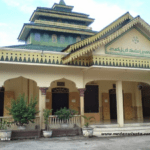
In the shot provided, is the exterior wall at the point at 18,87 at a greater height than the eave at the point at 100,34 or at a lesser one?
lesser

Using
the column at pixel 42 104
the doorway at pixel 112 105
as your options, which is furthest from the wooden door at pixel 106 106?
the column at pixel 42 104

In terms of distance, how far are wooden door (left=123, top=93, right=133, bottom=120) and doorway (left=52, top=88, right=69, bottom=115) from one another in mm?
4760

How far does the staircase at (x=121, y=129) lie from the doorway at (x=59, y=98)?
282 centimetres

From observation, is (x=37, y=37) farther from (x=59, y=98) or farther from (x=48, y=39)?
(x=59, y=98)

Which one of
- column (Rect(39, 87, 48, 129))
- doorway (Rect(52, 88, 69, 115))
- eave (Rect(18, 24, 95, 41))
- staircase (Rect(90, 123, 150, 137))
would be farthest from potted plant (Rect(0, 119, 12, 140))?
eave (Rect(18, 24, 95, 41))

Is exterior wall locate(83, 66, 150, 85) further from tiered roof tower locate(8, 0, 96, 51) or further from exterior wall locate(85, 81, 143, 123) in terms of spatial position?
tiered roof tower locate(8, 0, 96, 51)

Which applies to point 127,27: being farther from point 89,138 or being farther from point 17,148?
point 17,148

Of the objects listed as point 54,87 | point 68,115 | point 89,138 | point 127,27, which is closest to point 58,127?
point 68,115

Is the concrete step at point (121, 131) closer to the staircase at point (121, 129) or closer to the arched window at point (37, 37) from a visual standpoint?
the staircase at point (121, 129)

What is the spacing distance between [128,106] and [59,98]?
5615mm

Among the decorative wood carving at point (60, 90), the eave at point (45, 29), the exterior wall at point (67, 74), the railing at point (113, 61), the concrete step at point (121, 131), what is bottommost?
the concrete step at point (121, 131)

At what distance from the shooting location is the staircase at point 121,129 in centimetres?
1189

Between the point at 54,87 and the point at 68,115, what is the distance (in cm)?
330

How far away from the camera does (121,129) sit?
12484 mm
